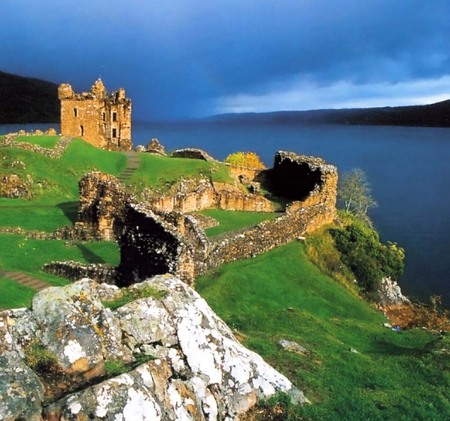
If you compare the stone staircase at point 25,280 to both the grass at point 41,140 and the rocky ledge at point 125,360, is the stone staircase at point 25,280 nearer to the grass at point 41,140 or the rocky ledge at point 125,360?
the rocky ledge at point 125,360

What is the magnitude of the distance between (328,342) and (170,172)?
32470 mm

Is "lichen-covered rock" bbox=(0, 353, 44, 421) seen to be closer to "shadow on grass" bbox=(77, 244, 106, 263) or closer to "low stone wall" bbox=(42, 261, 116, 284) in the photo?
"low stone wall" bbox=(42, 261, 116, 284)

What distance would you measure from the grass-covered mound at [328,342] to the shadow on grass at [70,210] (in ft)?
41.3

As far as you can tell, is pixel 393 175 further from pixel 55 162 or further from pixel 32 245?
pixel 32 245

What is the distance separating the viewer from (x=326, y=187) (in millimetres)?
43188

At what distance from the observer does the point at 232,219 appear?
36.3 metres

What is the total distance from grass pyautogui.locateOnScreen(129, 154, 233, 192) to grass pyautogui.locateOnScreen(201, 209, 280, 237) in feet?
26.6

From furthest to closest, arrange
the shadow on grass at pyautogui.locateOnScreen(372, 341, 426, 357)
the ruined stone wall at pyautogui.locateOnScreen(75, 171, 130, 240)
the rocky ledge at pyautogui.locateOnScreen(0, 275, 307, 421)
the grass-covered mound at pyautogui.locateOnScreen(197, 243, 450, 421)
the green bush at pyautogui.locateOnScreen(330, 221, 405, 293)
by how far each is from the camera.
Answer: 1. the green bush at pyautogui.locateOnScreen(330, 221, 405, 293)
2. the ruined stone wall at pyautogui.locateOnScreen(75, 171, 130, 240)
3. the shadow on grass at pyautogui.locateOnScreen(372, 341, 426, 357)
4. the grass-covered mound at pyautogui.locateOnScreen(197, 243, 450, 421)
5. the rocky ledge at pyautogui.locateOnScreen(0, 275, 307, 421)

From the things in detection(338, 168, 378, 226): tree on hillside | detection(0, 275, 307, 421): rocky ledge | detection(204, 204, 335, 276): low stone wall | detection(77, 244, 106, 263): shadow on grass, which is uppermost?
detection(0, 275, 307, 421): rocky ledge

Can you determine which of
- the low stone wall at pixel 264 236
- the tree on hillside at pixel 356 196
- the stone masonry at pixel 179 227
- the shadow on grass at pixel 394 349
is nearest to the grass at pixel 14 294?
the stone masonry at pixel 179 227

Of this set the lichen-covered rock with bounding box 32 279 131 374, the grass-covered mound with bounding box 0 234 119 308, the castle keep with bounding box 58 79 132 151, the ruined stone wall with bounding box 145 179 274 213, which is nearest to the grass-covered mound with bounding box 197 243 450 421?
the lichen-covered rock with bounding box 32 279 131 374

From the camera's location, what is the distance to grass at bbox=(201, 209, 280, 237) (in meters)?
32.5

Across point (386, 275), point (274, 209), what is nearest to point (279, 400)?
point (386, 275)

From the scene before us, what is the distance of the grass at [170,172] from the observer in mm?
46250
